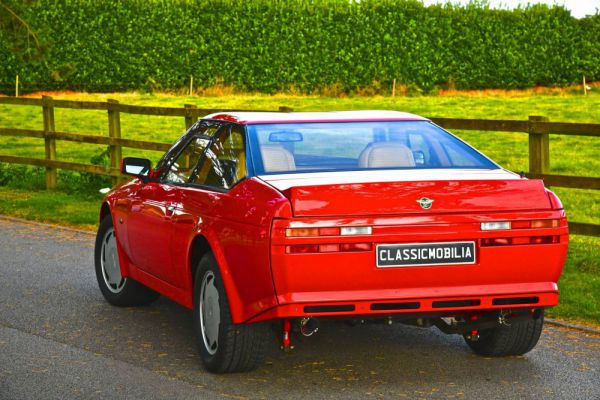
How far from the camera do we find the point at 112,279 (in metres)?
9.26

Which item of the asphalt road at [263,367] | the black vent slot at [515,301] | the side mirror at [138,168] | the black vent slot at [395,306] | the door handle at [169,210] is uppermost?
the side mirror at [138,168]

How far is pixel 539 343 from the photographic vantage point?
778 cm

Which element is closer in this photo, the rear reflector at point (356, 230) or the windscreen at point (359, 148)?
the rear reflector at point (356, 230)

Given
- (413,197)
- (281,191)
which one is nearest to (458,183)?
(413,197)

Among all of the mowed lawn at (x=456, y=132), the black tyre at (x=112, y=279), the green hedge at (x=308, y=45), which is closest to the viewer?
the black tyre at (x=112, y=279)

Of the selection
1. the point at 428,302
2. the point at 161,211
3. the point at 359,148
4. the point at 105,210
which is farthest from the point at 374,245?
the point at 105,210

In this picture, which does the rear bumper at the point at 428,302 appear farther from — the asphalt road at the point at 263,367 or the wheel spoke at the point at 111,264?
the wheel spoke at the point at 111,264

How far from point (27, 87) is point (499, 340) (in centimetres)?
3559

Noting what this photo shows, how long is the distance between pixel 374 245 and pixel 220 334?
3.55 feet

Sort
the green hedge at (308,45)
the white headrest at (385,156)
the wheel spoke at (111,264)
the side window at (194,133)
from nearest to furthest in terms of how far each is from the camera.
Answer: the white headrest at (385,156)
the side window at (194,133)
the wheel spoke at (111,264)
the green hedge at (308,45)

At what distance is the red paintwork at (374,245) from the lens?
20.3 ft

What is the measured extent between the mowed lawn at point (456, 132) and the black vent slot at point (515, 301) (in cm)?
237

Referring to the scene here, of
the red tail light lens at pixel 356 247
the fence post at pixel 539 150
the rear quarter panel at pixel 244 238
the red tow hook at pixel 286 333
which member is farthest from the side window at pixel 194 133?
the fence post at pixel 539 150

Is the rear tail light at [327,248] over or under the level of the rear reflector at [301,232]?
under
